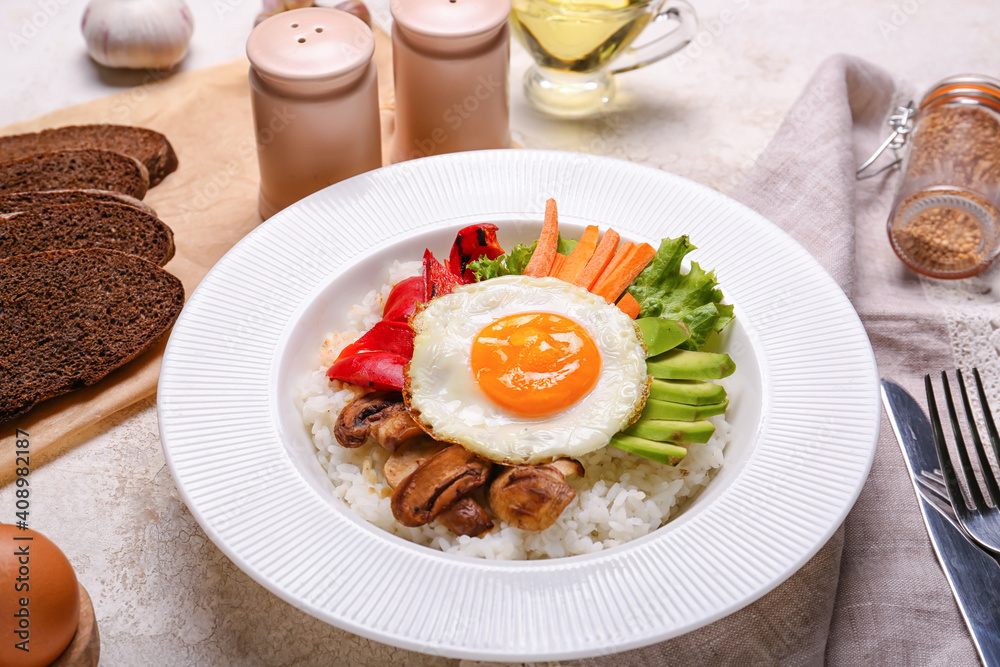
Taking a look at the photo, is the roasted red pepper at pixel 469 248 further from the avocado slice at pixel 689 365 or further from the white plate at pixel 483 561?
the avocado slice at pixel 689 365

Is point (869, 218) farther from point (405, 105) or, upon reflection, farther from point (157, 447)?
point (157, 447)

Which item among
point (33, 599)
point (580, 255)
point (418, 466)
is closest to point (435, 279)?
point (580, 255)

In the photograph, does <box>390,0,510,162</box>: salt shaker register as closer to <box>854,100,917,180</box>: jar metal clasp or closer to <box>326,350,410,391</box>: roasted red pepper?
<box>326,350,410,391</box>: roasted red pepper

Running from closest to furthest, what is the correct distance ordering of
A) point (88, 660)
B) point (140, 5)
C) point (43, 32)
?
point (88, 660), point (140, 5), point (43, 32)

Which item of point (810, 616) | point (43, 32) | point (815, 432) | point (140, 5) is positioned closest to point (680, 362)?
point (815, 432)

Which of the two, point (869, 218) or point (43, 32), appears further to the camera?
point (43, 32)

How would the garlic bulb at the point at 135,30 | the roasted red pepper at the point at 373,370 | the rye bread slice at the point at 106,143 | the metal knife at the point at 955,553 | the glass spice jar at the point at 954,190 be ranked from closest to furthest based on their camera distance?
the metal knife at the point at 955,553
the roasted red pepper at the point at 373,370
the glass spice jar at the point at 954,190
the rye bread slice at the point at 106,143
the garlic bulb at the point at 135,30

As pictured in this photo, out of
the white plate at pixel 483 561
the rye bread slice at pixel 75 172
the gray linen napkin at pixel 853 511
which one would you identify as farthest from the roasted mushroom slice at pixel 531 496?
the rye bread slice at pixel 75 172

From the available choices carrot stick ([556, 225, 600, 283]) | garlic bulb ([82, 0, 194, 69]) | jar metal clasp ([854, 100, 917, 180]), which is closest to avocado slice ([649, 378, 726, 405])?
carrot stick ([556, 225, 600, 283])
